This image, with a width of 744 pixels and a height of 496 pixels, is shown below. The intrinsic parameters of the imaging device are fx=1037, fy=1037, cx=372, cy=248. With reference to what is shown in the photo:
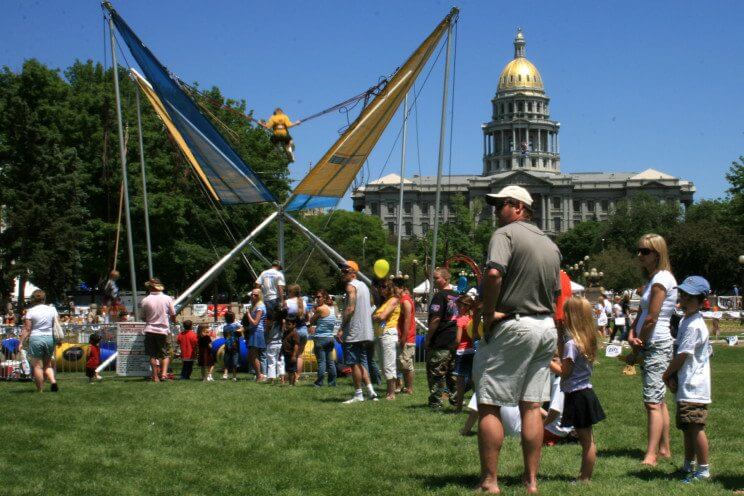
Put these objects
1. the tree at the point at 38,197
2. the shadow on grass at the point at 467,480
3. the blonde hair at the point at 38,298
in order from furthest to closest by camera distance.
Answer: the tree at the point at 38,197
the blonde hair at the point at 38,298
the shadow on grass at the point at 467,480

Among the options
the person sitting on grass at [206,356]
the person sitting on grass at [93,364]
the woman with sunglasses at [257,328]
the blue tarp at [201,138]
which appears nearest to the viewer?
the woman with sunglasses at [257,328]

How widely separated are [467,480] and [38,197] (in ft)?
119

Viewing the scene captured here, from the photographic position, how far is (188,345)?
16.5m

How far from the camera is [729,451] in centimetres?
817

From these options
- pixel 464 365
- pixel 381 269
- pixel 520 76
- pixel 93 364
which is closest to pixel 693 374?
pixel 464 365

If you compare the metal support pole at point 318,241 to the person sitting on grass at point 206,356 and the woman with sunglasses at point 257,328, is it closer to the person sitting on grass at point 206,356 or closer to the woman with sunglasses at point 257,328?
the woman with sunglasses at point 257,328

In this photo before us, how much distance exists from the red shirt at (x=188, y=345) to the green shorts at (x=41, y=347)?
127 inches

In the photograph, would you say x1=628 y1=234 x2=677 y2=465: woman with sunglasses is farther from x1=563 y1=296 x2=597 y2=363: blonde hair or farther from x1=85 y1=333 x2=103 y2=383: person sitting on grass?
x1=85 y1=333 x2=103 y2=383: person sitting on grass

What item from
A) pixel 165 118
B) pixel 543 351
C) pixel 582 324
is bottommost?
pixel 543 351

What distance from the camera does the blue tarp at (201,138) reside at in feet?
53.0

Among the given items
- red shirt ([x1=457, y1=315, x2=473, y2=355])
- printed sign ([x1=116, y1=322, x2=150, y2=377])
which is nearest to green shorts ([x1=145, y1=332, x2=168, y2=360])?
printed sign ([x1=116, y1=322, x2=150, y2=377])

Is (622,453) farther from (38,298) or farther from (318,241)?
(318,241)

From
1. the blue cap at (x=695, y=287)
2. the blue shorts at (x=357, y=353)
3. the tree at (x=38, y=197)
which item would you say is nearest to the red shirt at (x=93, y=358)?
the blue shorts at (x=357, y=353)

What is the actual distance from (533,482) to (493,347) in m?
0.87
